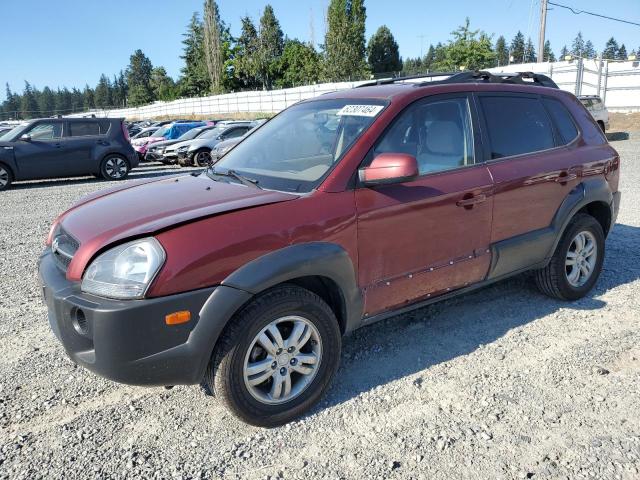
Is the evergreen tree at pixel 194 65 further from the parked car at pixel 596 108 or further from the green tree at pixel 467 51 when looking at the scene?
the parked car at pixel 596 108

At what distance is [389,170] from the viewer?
294 cm

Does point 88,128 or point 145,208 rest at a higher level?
point 88,128

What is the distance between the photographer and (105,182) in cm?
1390

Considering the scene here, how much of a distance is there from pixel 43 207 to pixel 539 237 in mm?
9032

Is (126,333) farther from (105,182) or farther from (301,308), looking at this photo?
(105,182)

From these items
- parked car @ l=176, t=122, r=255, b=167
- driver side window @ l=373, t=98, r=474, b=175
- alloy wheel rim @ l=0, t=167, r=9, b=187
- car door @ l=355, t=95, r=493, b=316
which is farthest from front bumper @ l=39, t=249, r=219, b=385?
parked car @ l=176, t=122, r=255, b=167

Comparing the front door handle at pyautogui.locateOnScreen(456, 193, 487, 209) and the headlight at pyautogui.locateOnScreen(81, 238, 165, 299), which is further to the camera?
the front door handle at pyautogui.locateOnScreen(456, 193, 487, 209)

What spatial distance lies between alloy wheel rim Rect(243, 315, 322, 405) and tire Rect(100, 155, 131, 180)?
12.7m

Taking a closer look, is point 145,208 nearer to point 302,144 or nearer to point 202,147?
point 302,144

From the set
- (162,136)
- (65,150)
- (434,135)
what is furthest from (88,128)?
(434,135)

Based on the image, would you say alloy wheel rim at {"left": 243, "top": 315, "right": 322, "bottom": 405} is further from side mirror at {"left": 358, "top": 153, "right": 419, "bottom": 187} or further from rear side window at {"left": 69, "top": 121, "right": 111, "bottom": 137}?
rear side window at {"left": 69, "top": 121, "right": 111, "bottom": 137}

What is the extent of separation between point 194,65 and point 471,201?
92.2 metres

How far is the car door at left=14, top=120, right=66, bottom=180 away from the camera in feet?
42.5

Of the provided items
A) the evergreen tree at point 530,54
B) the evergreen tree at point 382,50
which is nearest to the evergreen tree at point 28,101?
the evergreen tree at point 382,50
